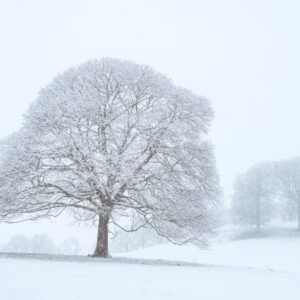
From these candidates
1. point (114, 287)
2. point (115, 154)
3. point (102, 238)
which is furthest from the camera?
point (102, 238)

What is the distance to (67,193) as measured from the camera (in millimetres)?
22891

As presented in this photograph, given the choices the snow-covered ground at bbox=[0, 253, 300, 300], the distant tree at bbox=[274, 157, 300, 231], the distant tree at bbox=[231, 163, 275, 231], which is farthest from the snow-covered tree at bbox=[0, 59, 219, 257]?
the distant tree at bbox=[231, 163, 275, 231]

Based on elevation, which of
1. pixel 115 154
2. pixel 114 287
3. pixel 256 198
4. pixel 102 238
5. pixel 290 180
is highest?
pixel 290 180

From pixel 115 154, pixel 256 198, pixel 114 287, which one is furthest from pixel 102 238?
pixel 256 198

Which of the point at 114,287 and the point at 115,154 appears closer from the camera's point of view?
the point at 114,287

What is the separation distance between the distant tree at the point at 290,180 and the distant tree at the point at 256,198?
172cm

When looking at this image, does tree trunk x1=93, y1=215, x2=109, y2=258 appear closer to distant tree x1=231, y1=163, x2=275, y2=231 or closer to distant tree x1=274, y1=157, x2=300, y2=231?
distant tree x1=274, y1=157, x2=300, y2=231

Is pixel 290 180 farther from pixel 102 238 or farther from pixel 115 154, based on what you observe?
Answer: pixel 115 154

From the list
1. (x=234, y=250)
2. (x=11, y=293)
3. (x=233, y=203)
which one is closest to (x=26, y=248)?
(x=233, y=203)

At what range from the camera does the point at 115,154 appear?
71.1 feet

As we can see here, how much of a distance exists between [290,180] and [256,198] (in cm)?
702

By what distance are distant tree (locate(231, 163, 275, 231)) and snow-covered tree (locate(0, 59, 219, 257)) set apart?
4895 centimetres

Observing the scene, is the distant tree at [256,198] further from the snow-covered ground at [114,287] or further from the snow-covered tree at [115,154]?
the snow-covered ground at [114,287]

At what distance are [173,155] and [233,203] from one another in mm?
54308
